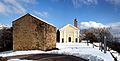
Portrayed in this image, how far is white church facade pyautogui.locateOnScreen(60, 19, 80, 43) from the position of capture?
6744cm

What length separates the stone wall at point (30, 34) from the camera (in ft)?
114

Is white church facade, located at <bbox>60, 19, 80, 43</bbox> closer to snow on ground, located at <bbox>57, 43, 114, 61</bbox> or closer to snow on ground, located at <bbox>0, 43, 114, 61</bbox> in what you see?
snow on ground, located at <bbox>57, 43, 114, 61</bbox>

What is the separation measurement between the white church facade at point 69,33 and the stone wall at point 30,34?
31968 millimetres

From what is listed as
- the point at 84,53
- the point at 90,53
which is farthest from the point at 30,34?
the point at 90,53

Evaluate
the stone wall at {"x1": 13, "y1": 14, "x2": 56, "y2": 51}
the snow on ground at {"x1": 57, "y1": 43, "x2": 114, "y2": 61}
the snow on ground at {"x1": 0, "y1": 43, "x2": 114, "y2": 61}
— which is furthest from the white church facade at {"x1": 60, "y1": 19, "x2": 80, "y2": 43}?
the stone wall at {"x1": 13, "y1": 14, "x2": 56, "y2": 51}

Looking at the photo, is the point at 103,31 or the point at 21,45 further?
the point at 103,31

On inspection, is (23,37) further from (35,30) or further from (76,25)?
(76,25)

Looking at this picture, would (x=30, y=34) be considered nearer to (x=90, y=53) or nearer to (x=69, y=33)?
(x=90, y=53)

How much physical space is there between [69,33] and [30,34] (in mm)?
33920

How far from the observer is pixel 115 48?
128ft

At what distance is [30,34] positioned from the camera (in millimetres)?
34938

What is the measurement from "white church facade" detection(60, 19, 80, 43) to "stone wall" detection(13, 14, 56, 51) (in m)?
32.0

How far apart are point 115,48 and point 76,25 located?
113 feet

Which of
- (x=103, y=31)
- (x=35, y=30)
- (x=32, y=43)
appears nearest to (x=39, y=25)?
(x=35, y=30)
